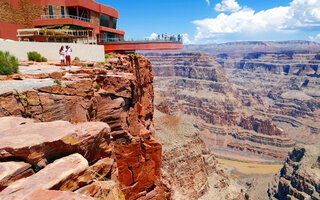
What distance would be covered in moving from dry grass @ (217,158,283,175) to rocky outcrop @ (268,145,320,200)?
11757 mm

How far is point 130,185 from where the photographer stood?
13570 mm

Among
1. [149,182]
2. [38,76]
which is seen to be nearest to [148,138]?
[149,182]

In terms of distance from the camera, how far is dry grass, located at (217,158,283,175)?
78.7 meters

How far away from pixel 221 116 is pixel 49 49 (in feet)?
410

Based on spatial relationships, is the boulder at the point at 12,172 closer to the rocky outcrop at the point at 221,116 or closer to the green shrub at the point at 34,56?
the green shrub at the point at 34,56

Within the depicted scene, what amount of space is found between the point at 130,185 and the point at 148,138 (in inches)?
123

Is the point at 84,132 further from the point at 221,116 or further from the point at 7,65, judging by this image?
the point at 221,116

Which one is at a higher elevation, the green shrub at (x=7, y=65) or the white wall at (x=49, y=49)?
the white wall at (x=49, y=49)

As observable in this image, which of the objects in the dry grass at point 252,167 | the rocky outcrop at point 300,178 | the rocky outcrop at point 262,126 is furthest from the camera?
the rocky outcrop at point 262,126

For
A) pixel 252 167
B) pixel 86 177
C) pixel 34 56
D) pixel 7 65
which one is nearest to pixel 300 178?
pixel 252 167

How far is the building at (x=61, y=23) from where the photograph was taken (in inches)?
986

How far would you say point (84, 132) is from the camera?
682 cm

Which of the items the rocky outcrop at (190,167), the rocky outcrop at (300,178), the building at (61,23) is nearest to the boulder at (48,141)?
the building at (61,23)

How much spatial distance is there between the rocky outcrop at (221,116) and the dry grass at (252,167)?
686 centimetres
